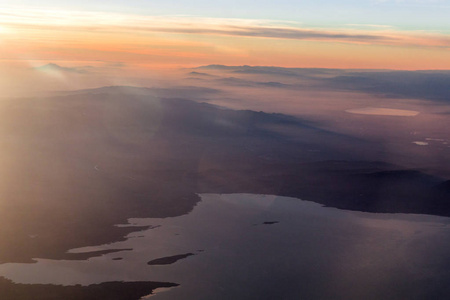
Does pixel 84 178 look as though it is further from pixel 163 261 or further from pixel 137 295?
pixel 137 295

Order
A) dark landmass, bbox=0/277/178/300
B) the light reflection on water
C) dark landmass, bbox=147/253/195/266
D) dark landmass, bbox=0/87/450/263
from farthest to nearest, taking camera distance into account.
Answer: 1. dark landmass, bbox=0/87/450/263
2. dark landmass, bbox=147/253/195/266
3. the light reflection on water
4. dark landmass, bbox=0/277/178/300

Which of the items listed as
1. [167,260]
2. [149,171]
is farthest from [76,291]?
[149,171]

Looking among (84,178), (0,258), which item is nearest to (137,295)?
(0,258)

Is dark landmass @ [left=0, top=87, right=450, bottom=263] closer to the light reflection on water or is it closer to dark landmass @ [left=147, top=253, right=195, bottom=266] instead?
the light reflection on water

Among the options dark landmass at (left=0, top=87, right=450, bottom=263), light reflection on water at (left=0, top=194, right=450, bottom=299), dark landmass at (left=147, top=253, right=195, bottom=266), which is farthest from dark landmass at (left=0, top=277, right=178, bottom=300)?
dark landmass at (left=0, top=87, right=450, bottom=263)

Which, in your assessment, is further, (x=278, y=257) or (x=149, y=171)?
(x=149, y=171)

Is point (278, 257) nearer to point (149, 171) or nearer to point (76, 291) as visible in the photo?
point (76, 291)

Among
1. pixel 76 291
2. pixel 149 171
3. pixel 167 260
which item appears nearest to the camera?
pixel 76 291
